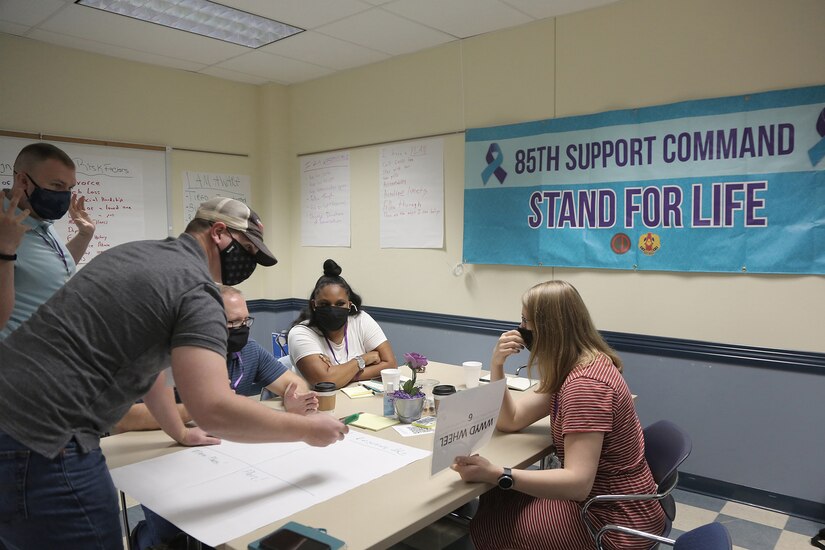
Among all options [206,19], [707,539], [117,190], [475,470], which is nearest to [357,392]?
[475,470]

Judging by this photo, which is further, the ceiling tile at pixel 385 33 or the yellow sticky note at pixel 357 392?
the ceiling tile at pixel 385 33

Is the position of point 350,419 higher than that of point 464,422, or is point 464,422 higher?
point 464,422

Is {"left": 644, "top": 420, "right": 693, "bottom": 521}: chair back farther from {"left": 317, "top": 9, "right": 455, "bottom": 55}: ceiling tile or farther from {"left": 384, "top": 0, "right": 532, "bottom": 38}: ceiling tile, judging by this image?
{"left": 317, "top": 9, "right": 455, "bottom": 55}: ceiling tile

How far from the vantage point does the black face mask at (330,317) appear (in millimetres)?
2922

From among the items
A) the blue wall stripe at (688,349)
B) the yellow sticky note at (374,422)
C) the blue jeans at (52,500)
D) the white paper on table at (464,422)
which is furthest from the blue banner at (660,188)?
the blue jeans at (52,500)

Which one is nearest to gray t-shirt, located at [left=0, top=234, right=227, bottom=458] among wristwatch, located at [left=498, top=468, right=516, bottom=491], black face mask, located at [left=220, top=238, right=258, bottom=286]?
black face mask, located at [left=220, top=238, right=258, bottom=286]

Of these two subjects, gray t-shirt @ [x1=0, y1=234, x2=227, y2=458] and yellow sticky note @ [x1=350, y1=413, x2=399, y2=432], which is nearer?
gray t-shirt @ [x1=0, y1=234, x2=227, y2=458]

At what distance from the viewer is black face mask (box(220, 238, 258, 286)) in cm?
153

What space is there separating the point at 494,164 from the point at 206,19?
6.54ft

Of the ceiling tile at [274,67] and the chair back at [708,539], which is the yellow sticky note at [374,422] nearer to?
Result: the chair back at [708,539]

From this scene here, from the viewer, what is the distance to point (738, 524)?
2.82 metres

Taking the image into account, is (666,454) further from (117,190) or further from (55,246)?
(117,190)

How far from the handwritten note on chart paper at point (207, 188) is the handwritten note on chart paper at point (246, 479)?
3.09 meters

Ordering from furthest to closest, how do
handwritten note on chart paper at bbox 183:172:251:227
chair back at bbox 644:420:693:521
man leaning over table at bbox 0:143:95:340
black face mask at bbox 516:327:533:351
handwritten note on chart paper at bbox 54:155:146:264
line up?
1. handwritten note on chart paper at bbox 183:172:251:227
2. handwritten note on chart paper at bbox 54:155:146:264
3. man leaning over table at bbox 0:143:95:340
4. black face mask at bbox 516:327:533:351
5. chair back at bbox 644:420:693:521
